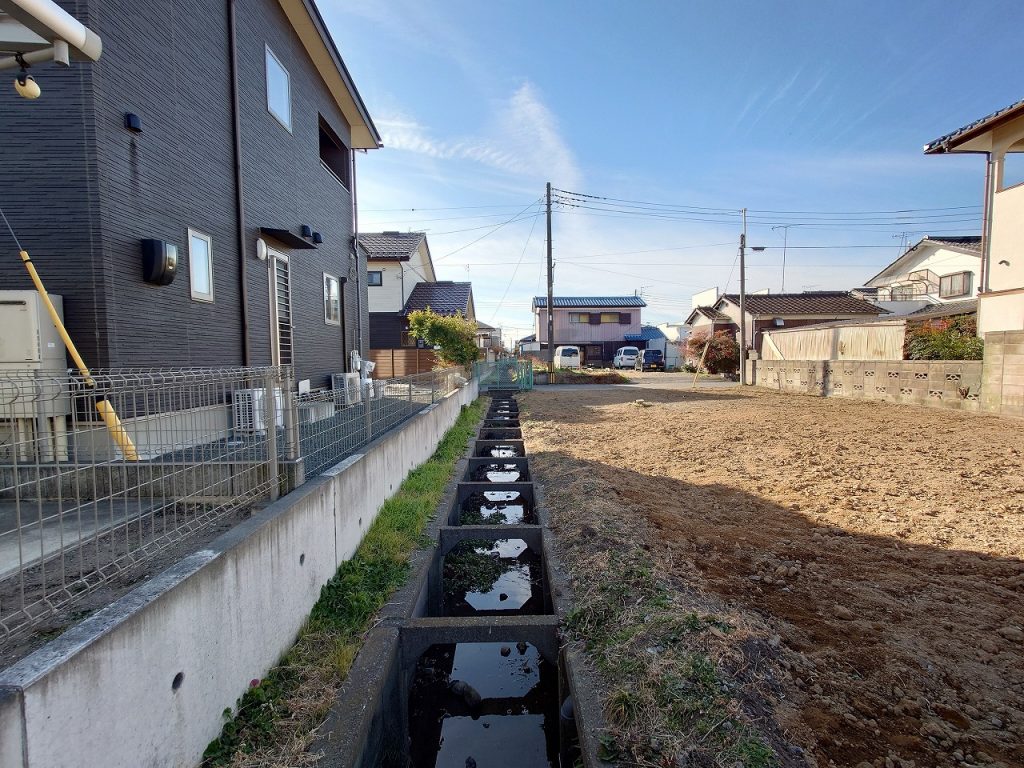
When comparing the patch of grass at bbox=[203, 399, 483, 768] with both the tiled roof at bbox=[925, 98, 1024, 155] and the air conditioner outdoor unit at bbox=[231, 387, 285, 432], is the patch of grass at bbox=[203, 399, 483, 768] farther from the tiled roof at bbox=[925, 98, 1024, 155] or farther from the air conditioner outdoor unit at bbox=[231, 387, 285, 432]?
the tiled roof at bbox=[925, 98, 1024, 155]

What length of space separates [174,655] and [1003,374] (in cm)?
1406

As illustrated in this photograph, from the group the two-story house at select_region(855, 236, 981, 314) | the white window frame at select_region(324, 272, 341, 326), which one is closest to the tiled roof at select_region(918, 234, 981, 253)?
the two-story house at select_region(855, 236, 981, 314)

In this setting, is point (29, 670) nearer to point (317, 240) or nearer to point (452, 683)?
point (452, 683)

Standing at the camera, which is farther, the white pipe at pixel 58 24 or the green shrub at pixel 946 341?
the green shrub at pixel 946 341

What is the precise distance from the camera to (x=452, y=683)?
11.9ft

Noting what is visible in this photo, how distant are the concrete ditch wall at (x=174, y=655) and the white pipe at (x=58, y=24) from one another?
2.52 meters

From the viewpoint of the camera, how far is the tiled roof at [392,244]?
21203 mm

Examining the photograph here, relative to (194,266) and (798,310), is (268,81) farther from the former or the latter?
(798,310)

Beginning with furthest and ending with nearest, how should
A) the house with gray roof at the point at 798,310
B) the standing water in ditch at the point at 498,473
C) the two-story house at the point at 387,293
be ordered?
the house with gray roof at the point at 798,310, the two-story house at the point at 387,293, the standing water in ditch at the point at 498,473

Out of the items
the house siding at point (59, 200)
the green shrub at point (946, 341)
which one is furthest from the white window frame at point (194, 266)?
the green shrub at point (946, 341)

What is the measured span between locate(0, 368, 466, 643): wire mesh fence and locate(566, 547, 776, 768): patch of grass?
2110mm

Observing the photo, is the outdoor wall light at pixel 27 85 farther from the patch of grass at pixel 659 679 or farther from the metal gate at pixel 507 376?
the metal gate at pixel 507 376

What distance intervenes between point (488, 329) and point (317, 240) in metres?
26.3

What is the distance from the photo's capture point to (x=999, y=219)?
1188cm
